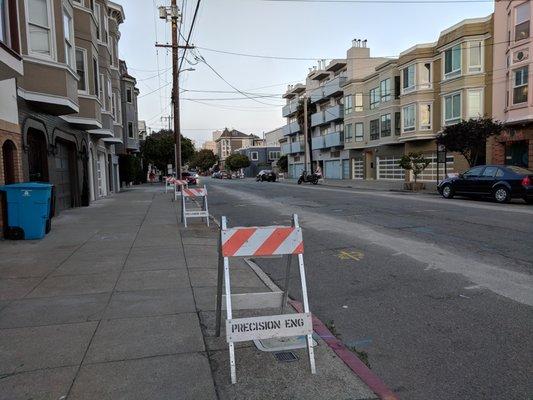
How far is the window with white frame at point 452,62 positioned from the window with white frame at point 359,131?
48.0 ft

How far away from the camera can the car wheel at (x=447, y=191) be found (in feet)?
69.9

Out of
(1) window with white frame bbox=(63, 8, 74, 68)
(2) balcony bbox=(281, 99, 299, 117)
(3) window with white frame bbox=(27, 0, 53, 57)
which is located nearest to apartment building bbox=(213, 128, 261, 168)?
(2) balcony bbox=(281, 99, 299, 117)

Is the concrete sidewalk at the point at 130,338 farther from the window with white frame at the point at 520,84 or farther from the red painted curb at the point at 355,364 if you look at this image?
the window with white frame at the point at 520,84

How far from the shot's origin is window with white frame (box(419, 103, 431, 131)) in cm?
3612

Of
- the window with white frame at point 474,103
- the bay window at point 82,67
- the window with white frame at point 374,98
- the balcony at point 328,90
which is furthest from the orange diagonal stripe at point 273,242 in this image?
the balcony at point 328,90

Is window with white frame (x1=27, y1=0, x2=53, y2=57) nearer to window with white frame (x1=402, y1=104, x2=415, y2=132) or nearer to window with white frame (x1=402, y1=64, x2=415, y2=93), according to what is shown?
window with white frame (x1=402, y1=104, x2=415, y2=132)

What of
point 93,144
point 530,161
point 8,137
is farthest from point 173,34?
point 530,161

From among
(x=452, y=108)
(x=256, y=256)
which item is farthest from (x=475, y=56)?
(x=256, y=256)

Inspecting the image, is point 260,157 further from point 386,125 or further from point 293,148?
point 386,125

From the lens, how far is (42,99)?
1268 cm

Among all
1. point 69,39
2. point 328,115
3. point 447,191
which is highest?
point 328,115

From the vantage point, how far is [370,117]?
151ft

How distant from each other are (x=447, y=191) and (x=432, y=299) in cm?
1689

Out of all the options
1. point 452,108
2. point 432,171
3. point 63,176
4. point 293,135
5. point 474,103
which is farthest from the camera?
point 293,135
